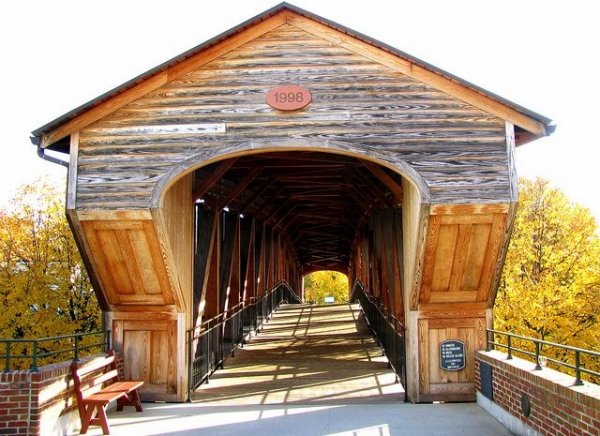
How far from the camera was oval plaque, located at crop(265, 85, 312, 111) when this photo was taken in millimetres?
8828

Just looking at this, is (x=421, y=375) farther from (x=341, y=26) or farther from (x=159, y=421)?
(x=341, y=26)

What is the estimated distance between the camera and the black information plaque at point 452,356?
9.41m

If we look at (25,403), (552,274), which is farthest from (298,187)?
(25,403)

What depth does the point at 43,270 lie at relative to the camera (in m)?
20.1

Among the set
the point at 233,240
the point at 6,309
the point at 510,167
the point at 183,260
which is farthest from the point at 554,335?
the point at 6,309

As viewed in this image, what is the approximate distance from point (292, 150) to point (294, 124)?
1.53 ft

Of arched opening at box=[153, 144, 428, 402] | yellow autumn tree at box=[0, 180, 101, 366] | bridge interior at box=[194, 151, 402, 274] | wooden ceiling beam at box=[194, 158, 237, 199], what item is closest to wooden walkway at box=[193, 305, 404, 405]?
arched opening at box=[153, 144, 428, 402]

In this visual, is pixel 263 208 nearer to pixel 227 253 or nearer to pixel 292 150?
pixel 227 253

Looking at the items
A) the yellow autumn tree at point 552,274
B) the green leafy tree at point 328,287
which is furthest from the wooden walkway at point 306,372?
the green leafy tree at point 328,287

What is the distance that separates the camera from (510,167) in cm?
855

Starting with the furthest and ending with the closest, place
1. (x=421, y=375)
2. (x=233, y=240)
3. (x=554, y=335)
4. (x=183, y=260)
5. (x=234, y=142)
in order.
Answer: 1. (x=554, y=335)
2. (x=233, y=240)
3. (x=183, y=260)
4. (x=421, y=375)
5. (x=234, y=142)

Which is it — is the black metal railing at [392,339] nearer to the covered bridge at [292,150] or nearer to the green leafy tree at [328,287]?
the covered bridge at [292,150]

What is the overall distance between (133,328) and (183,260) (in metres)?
1.32

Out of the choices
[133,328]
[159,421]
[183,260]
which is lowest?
[159,421]
